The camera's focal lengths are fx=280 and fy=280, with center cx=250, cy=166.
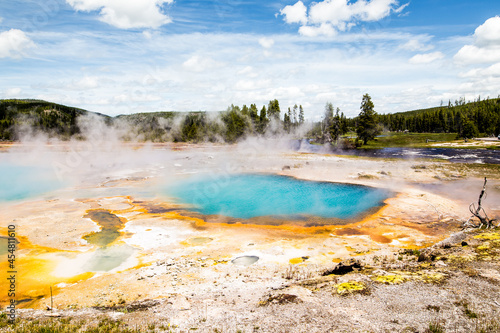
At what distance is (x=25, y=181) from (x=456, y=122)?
113m

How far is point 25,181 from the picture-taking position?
26625 millimetres

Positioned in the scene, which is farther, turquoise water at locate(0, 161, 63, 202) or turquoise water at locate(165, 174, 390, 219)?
turquoise water at locate(0, 161, 63, 202)

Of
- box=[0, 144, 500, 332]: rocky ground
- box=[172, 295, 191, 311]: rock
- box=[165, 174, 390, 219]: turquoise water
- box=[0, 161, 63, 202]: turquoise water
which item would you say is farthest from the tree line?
box=[172, 295, 191, 311]: rock

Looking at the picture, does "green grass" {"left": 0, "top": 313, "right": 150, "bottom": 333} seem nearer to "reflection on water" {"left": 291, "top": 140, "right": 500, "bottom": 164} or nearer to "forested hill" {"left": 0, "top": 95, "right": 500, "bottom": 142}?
"reflection on water" {"left": 291, "top": 140, "right": 500, "bottom": 164}

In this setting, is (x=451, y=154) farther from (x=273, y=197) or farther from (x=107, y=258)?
(x=107, y=258)

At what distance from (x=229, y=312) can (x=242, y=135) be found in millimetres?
67088

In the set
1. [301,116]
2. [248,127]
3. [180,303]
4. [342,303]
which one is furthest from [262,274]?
[301,116]

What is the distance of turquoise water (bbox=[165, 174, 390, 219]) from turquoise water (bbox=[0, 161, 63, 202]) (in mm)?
10395

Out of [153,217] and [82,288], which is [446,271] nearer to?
[82,288]

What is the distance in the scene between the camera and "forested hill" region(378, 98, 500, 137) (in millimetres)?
73062

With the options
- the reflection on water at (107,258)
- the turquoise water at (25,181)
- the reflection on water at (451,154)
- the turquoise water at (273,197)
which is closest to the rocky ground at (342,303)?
the reflection on water at (107,258)

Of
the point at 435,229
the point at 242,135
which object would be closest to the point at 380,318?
the point at 435,229

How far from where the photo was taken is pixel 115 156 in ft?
141

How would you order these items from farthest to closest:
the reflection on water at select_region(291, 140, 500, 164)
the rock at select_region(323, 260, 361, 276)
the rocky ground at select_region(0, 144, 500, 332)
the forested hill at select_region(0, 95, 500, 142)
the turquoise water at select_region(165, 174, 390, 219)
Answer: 1. the forested hill at select_region(0, 95, 500, 142)
2. the reflection on water at select_region(291, 140, 500, 164)
3. the turquoise water at select_region(165, 174, 390, 219)
4. the rock at select_region(323, 260, 361, 276)
5. the rocky ground at select_region(0, 144, 500, 332)
